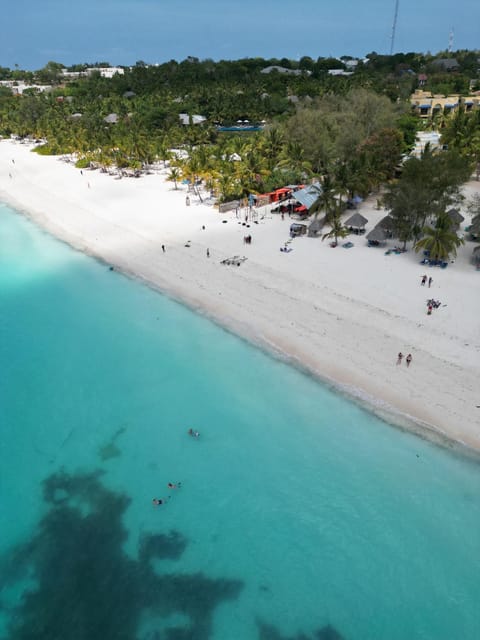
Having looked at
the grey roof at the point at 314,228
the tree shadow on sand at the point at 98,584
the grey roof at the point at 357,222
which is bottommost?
the tree shadow on sand at the point at 98,584

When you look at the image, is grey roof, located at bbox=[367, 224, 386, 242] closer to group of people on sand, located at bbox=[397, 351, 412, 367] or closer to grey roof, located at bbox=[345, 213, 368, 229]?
grey roof, located at bbox=[345, 213, 368, 229]

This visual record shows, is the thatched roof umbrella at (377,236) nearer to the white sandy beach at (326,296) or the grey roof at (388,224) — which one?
the grey roof at (388,224)

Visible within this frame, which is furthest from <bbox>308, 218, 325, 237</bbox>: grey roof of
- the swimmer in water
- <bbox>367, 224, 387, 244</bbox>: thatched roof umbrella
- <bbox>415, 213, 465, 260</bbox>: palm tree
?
the swimmer in water

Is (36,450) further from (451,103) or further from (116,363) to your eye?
(451,103)

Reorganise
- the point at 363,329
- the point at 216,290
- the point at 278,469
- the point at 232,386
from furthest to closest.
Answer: the point at 216,290 → the point at 363,329 → the point at 232,386 → the point at 278,469

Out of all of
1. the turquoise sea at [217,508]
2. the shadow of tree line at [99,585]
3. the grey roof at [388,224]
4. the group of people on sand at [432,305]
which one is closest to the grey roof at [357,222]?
the grey roof at [388,224]

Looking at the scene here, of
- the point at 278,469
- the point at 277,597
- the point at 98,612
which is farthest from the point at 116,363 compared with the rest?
the point at 277,597
